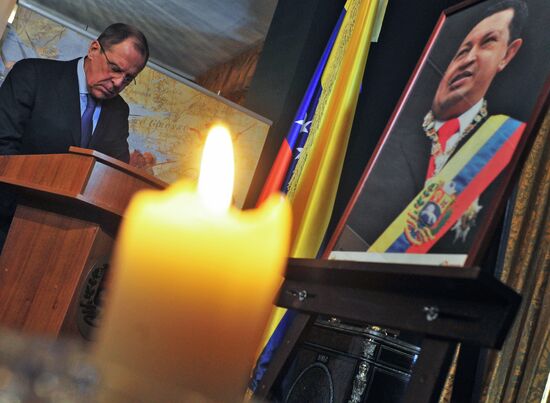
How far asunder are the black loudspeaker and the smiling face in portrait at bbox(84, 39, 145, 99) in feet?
4.84

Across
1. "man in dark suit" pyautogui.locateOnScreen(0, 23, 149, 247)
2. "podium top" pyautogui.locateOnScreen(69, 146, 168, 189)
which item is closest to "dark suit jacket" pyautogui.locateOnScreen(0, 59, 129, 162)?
"man in dark suit" pyautogui.locateOnScreen(0, 23, 149, 247)

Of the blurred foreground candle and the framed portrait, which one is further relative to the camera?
the framed portrait

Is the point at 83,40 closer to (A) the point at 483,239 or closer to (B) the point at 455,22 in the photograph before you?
(B) the point at 455,22

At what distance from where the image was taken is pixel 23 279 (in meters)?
2.15

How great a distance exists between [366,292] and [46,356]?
133 cm

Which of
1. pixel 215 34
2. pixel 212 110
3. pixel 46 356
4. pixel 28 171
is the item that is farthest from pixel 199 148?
pixel 46 356

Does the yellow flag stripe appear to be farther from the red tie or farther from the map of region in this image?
the red tie

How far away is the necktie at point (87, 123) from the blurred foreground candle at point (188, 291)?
98.3 inches

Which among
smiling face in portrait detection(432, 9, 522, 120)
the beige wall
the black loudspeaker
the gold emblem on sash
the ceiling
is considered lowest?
the black loudspeaker

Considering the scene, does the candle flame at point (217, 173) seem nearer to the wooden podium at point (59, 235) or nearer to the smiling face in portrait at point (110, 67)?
the wooden podium at point (59, 235)

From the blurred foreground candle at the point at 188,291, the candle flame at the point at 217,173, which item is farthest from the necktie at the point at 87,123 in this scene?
the blurred foreground candle at the point at 188,291

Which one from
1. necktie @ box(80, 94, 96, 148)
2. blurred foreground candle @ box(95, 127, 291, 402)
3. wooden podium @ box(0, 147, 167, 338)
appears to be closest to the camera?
blurred foreground candle @ box(95, 127, 291, 402)

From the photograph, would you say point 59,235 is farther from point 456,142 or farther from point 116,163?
point 456,142

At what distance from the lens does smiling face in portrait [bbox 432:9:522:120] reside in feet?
5.48
